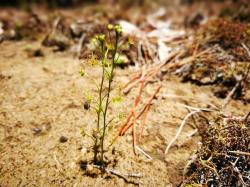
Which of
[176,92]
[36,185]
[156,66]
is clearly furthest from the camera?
[156,66]

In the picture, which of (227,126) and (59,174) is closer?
(59,174)

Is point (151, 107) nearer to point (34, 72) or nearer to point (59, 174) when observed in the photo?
point (59, 174)

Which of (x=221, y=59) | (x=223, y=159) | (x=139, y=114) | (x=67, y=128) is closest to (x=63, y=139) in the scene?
(x=67, y=128)

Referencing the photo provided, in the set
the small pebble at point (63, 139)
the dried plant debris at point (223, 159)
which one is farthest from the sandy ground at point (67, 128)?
the dried plant debris at point (223, 159)

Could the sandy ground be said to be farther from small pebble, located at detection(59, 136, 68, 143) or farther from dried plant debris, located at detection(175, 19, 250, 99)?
dried plant debris, located at detection(175, 19, 250, 99)

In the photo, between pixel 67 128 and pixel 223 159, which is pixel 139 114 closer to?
pixel 67 128

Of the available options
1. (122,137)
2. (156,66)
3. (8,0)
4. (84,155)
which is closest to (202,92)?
(156,66)
